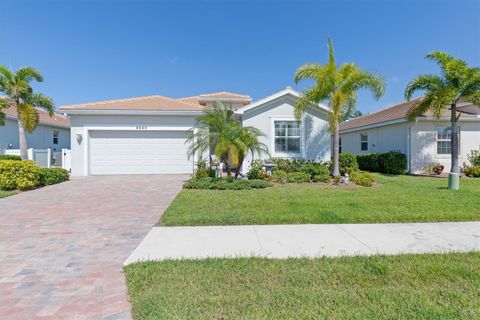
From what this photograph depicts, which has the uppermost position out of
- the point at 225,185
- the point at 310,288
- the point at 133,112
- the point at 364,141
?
the point at 133,112

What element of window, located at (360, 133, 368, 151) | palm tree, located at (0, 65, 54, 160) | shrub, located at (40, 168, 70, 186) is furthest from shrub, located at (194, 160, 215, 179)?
window, located at (360, 133, 368, 151)

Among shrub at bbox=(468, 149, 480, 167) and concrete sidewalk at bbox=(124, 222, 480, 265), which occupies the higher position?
shrub at bbox=(468, 149, 480, 167)

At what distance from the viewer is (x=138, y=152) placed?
15.2 m

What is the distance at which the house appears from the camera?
13.9 m

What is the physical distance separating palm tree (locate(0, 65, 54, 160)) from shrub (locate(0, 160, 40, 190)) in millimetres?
2664

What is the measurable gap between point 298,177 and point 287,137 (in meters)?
2.97

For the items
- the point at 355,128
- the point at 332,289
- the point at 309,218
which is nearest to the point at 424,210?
the point at 309,218

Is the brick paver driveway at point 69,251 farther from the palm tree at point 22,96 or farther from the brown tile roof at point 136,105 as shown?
the brown tile roof at point 136,105

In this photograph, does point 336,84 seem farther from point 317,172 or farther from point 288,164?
point 288,164

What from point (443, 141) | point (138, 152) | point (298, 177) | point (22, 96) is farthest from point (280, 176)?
point (22, 96)

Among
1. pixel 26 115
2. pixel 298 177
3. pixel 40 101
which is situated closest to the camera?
pixel 298 177

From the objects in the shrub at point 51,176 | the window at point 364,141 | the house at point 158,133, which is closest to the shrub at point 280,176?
the house at point 158,133

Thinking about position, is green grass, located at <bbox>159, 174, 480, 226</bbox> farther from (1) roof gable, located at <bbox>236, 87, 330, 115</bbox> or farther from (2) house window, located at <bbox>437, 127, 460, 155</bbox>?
(2) house window, located at <bbox>437, 127, 460, 155</bbox>

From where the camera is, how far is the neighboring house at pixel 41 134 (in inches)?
709
